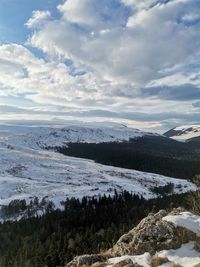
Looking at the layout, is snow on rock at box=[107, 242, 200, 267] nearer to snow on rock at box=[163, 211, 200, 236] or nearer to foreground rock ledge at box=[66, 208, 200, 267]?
foreground rock ledge at box=[66, 208, 200, 267]

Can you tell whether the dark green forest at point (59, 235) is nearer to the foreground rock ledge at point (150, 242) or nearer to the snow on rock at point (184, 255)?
the foreground rock ledge at point (150, 242)

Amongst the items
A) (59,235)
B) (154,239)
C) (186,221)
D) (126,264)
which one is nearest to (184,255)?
(154,239)

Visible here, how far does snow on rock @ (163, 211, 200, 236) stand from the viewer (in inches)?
1323

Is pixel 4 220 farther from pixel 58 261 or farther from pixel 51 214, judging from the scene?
pixel 58 261

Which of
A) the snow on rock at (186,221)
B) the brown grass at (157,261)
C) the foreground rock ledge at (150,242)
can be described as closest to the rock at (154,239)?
the foreground rock ledge at (150,242)

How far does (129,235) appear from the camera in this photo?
1449 inches

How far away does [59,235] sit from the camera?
157375 mm

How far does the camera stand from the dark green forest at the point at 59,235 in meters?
122

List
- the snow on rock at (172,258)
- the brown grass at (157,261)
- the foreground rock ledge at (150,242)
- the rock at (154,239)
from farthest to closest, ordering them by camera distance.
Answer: the rock at (154,239) < the foreground rock ledge at (150,242) < the brown grass at (157,261) < the snow on rock at (172,258)

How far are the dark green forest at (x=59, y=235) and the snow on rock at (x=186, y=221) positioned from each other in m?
73.5

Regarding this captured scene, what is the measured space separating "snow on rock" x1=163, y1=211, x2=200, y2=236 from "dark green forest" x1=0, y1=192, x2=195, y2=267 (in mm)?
73524

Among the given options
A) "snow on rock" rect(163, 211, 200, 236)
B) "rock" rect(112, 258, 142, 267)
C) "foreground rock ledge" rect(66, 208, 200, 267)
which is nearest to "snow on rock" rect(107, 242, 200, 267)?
"rock" rect(112, 258, 142, 267)

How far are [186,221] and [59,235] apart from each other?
12913cm

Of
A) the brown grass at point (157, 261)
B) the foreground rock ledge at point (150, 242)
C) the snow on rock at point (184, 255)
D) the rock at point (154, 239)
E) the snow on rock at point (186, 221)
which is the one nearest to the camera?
the snow on rock at point (184, 255)
